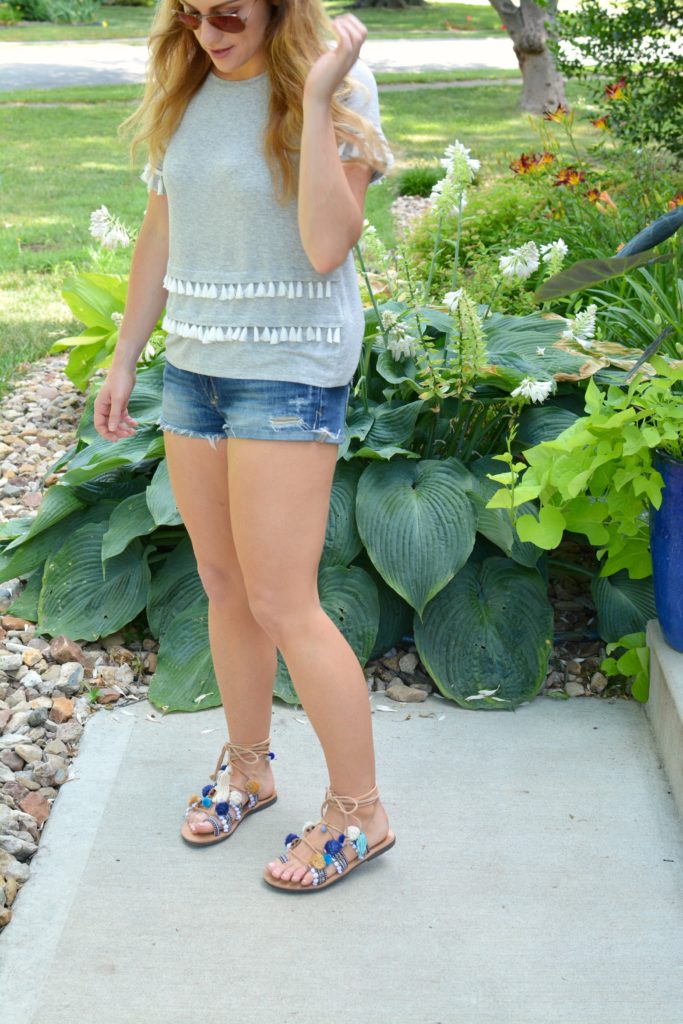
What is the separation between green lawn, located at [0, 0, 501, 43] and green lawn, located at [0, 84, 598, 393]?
8.64 meters

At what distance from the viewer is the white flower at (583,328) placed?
11.0 ft

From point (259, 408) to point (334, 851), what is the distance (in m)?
0.91

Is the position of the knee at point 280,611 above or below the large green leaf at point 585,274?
below

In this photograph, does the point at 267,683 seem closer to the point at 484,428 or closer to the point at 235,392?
the point at 235,392

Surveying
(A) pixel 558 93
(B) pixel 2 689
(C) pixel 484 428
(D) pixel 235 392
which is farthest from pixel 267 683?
(A) pixel 558 93

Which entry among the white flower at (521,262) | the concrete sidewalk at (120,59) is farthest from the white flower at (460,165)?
the concrete sidewalk at (120,59)

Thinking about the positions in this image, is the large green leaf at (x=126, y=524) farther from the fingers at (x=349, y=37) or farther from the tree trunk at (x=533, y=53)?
the tree trunk at (x=533, y=53)

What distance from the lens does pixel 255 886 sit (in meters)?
2.35

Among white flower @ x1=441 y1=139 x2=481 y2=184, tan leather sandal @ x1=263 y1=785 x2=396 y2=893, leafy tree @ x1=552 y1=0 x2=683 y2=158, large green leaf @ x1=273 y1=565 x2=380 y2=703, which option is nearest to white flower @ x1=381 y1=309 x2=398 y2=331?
white flower @ x1=441 y1=139 x2=481 y2=184

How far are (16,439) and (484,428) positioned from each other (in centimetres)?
217

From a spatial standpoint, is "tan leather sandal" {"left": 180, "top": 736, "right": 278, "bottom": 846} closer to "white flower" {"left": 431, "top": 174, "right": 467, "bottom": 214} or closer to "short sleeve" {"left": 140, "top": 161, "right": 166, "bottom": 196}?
"short sleeve" {"left": 140, "top": 161, "right": 166, "bottom": 196}

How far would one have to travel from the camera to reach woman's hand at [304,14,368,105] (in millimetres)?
1739

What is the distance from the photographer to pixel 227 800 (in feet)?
8.24

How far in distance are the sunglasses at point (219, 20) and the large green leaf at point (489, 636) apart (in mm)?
1651
